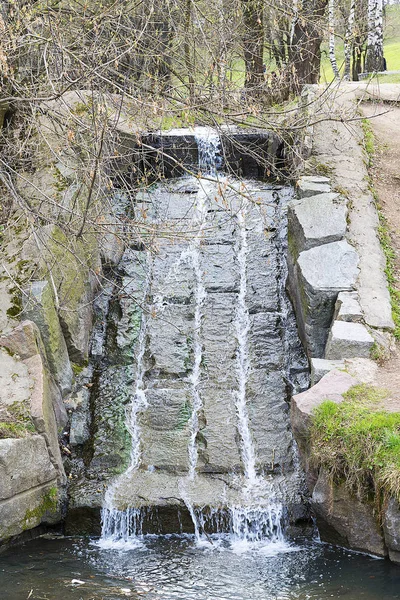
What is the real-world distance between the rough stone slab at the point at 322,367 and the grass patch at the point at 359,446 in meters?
0.68

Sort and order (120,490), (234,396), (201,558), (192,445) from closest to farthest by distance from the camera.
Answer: (201,558) → (120,490) → (192,445) → (234,396)

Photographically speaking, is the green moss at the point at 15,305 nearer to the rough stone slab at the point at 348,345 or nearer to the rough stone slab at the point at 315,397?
the rough stone slab at the point at 315,397

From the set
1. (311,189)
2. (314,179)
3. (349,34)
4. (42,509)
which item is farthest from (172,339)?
(349,34)

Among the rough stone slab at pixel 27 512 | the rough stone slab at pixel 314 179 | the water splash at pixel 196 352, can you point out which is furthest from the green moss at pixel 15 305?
the rough stone slab at pixel 314 179

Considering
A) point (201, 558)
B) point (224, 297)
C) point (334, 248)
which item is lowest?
point (201, 558)

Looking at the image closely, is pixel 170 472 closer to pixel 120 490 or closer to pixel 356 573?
pixel 120 490

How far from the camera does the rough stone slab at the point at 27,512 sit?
630cm

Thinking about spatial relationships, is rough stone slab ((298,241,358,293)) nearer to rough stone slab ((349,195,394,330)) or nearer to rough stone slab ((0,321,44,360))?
rough stone slab ((349,195,394,330))

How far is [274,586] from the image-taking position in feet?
18.4

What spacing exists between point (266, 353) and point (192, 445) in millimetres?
1688

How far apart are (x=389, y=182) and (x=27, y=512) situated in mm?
7449

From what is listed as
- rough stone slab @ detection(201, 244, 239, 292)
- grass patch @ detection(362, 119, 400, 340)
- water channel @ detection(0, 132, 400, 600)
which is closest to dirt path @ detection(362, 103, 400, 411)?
grass patch @ detection(362, 119, 400, 340)

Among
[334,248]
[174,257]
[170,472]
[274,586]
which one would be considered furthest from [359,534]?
[174,257]

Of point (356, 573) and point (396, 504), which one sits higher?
point (396, 504)
